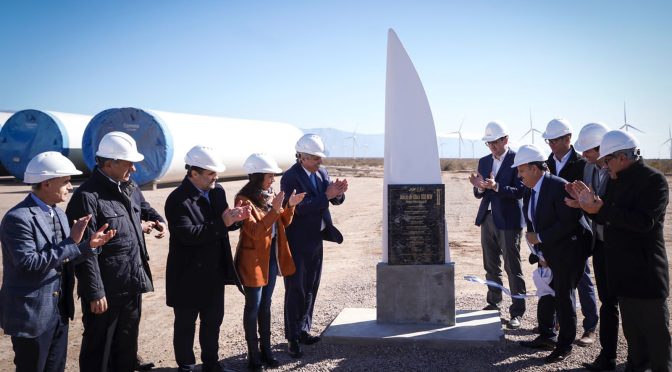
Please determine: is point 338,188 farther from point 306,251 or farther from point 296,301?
point 296,301

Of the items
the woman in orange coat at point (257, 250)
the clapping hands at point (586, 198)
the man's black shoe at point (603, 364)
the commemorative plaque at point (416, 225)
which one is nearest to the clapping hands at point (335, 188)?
the commemorative plaque at point (416, 225)

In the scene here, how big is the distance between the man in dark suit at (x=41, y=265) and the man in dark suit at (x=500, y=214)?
12.4 ft

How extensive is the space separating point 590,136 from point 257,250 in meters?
3.11

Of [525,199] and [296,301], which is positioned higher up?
[525,199]

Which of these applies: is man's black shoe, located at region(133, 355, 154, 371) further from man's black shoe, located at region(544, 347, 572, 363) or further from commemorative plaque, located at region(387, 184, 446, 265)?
man's black shoe, located at region(544, 347, 572, 363)

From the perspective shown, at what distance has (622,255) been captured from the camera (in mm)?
4168

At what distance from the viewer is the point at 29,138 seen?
23000mm

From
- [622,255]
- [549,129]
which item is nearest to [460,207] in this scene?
[549,129]

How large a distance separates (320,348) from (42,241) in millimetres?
2807

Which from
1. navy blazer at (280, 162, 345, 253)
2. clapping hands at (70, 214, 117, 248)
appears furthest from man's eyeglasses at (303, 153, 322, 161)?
clapping hands at (70, 214, 117, 248)

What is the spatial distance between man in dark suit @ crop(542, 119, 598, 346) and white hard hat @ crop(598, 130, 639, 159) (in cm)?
139

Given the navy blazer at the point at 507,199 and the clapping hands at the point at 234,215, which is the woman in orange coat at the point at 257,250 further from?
the navy blazer at the point at 507,199

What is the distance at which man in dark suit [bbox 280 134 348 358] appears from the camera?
212 inches

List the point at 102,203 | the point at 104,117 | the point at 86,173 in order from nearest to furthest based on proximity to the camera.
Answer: the point at 102,203
the point at 104,117
the point at 86,173
